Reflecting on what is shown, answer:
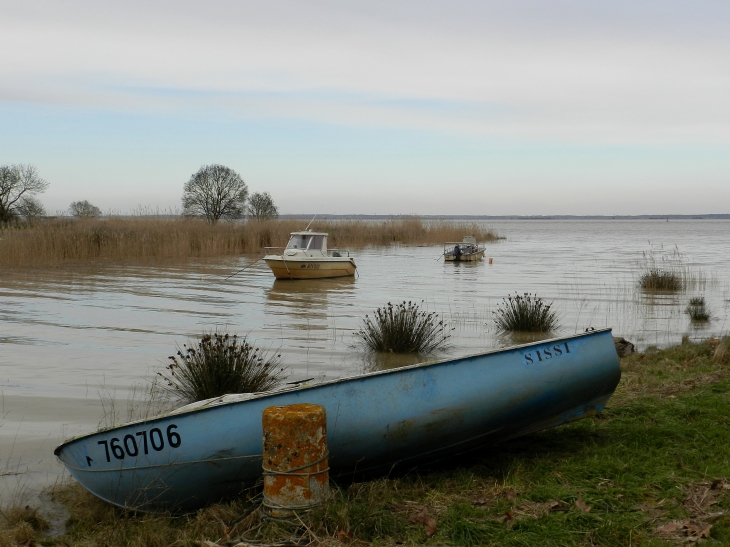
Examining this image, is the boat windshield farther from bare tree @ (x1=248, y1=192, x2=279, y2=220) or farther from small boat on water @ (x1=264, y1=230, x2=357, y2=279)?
bare tree @ (x1=248, y1=192, x2=279, y2=220)

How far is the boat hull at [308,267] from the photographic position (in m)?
22.4

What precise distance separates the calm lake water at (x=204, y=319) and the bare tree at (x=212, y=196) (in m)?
21.3

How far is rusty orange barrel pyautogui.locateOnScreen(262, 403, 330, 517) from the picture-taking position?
4.11 m

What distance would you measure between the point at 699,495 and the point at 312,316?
10897 mm

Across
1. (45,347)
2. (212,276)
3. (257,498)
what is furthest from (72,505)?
(212,276)

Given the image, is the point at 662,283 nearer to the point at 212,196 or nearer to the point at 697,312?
the point at 697,312

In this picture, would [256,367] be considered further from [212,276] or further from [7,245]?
[7,245]

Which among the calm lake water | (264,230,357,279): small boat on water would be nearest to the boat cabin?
(264,230,357,279): small boat on water

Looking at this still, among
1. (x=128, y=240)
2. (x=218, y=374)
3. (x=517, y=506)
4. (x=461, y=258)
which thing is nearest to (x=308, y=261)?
(x=128, y=240)

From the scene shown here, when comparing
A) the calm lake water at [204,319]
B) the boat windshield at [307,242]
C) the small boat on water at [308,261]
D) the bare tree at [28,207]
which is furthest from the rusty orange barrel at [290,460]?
the bare tree at [28,207]

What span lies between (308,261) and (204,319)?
8838mm

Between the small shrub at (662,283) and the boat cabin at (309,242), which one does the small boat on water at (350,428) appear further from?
the boat cabin at (309,242)

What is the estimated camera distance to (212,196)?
159ft

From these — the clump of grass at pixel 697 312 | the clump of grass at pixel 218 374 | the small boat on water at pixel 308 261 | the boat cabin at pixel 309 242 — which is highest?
the boat cabin at pixel 309 242
